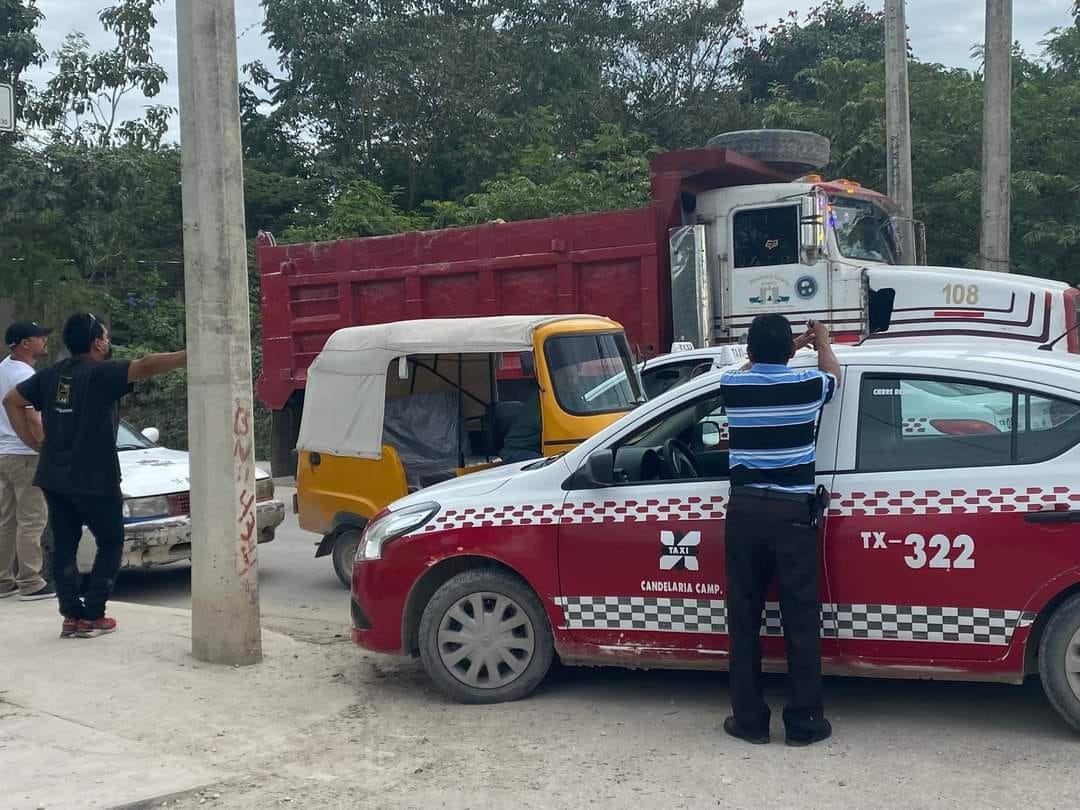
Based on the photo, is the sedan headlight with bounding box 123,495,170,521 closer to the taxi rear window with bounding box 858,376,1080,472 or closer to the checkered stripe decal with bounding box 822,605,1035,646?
the checkered stripe decal with bounding box 822,605,1035,646

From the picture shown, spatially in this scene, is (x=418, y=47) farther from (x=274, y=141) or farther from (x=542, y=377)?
(x=542, y=377)

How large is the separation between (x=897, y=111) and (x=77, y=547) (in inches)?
463

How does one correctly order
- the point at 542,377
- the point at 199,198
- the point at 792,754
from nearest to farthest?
the point at 792,754
the point at 199,198
the point at 542,377

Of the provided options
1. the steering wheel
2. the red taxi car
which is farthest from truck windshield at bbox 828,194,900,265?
the steering wheel

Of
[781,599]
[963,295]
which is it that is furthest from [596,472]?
[963,295]

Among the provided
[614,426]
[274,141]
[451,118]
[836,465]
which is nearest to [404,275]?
[614,426]

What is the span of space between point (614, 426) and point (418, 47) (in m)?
20.9

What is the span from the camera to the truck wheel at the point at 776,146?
1196 cm

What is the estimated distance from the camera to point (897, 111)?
585 inches

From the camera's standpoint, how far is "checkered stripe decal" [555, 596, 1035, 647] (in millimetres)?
4766

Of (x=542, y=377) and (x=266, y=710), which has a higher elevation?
(x=542, y=377)

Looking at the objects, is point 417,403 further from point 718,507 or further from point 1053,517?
point 1053,517

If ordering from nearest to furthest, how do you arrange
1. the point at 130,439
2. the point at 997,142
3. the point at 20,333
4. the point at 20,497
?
the point at 20,333
the point at 20,497
the point at 130,439
the point at 997,142

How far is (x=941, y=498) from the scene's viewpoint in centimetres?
479
